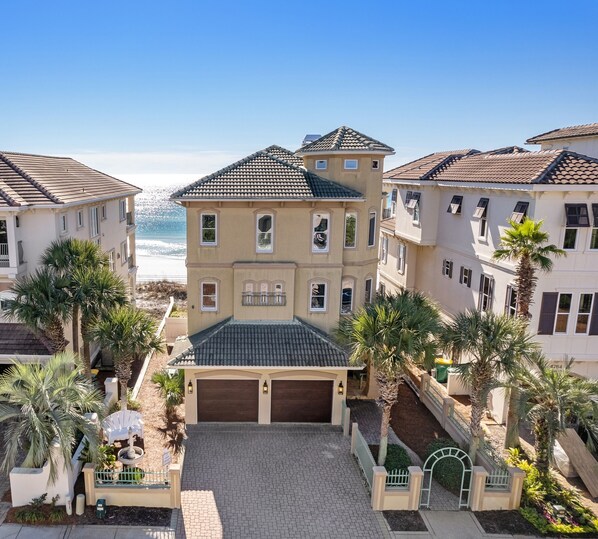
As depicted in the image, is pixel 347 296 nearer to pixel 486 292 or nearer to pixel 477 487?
pixel 486 292

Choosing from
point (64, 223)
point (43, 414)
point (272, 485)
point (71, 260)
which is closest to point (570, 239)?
point (272, 485)

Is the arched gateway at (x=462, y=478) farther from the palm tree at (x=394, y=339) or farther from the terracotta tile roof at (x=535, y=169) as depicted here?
the terracotta tile roof at (x=535, y=169)

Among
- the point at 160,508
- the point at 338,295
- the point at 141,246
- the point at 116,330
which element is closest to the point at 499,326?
the point at 338,295

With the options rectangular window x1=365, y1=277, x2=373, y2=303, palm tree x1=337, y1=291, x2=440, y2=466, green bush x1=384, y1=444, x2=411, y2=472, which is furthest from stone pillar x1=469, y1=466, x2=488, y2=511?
rectangular window x1=365, y1=277, x2=373, y2=303

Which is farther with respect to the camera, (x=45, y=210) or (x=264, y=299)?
(x=264, y=299)

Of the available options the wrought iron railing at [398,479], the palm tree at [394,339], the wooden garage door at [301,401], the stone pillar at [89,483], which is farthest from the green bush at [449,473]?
the stone pillar at [89,483]

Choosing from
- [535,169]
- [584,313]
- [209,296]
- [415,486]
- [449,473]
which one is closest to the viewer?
[415,486]

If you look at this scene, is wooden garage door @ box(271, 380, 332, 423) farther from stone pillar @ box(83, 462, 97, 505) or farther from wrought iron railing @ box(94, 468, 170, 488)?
stone pillar @ box(83, 462, 97, 505)
